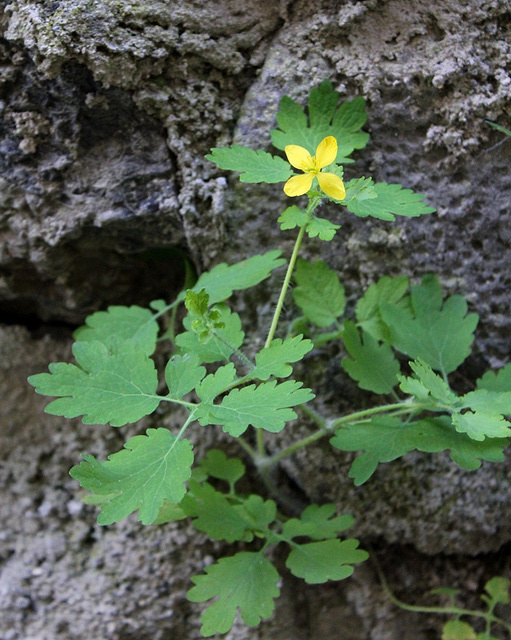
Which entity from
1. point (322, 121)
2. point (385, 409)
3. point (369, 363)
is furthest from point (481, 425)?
point (322, 121)

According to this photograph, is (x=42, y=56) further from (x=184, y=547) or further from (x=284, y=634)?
(x=284, y=634)

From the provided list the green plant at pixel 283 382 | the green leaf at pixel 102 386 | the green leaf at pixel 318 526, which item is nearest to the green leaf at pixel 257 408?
the green plant at pixel 283 382

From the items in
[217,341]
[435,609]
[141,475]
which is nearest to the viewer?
[141,475]

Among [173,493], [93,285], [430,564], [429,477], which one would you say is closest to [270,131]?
[93,285]

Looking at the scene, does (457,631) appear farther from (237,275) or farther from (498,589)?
(237,275)

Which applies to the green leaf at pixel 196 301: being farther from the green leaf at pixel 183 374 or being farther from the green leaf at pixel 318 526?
the green leaf at pixel 318 526

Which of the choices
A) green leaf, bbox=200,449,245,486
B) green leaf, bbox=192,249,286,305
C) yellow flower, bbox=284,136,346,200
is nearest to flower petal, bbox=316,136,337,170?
yellow flower, bbox=284,136,346,200
